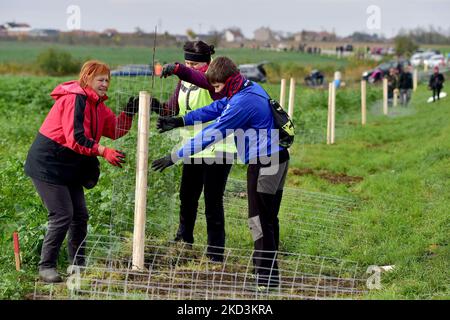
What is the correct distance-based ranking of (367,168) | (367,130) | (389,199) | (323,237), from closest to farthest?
(323,237)
(389,199)
(367,168)
(367,130)

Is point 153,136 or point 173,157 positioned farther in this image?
point 153,136

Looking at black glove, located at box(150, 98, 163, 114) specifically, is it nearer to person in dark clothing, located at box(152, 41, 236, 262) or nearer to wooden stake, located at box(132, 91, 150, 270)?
person in dark clothing, located at box(152, 41, 236, 262)

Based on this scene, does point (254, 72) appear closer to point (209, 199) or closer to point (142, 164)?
point (209, 199)

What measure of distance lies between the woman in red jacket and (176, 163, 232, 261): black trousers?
1.12 m

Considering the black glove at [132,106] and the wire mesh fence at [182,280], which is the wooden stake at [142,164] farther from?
the black glove at [132,106]

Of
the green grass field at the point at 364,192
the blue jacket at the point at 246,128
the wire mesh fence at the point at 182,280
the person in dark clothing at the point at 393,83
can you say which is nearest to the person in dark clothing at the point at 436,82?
the person in dark clothing at the point at 393,83

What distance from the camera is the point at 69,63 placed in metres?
42.2

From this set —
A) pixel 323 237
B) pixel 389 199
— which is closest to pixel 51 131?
pixel 323 237

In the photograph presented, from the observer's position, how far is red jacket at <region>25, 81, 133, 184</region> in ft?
19.1

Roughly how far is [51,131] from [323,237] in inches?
130

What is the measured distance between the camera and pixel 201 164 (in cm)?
689

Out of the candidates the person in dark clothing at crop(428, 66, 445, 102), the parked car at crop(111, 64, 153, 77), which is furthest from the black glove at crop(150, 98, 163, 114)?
the person in dark clothing at crop(428, 66, 445, 102)
